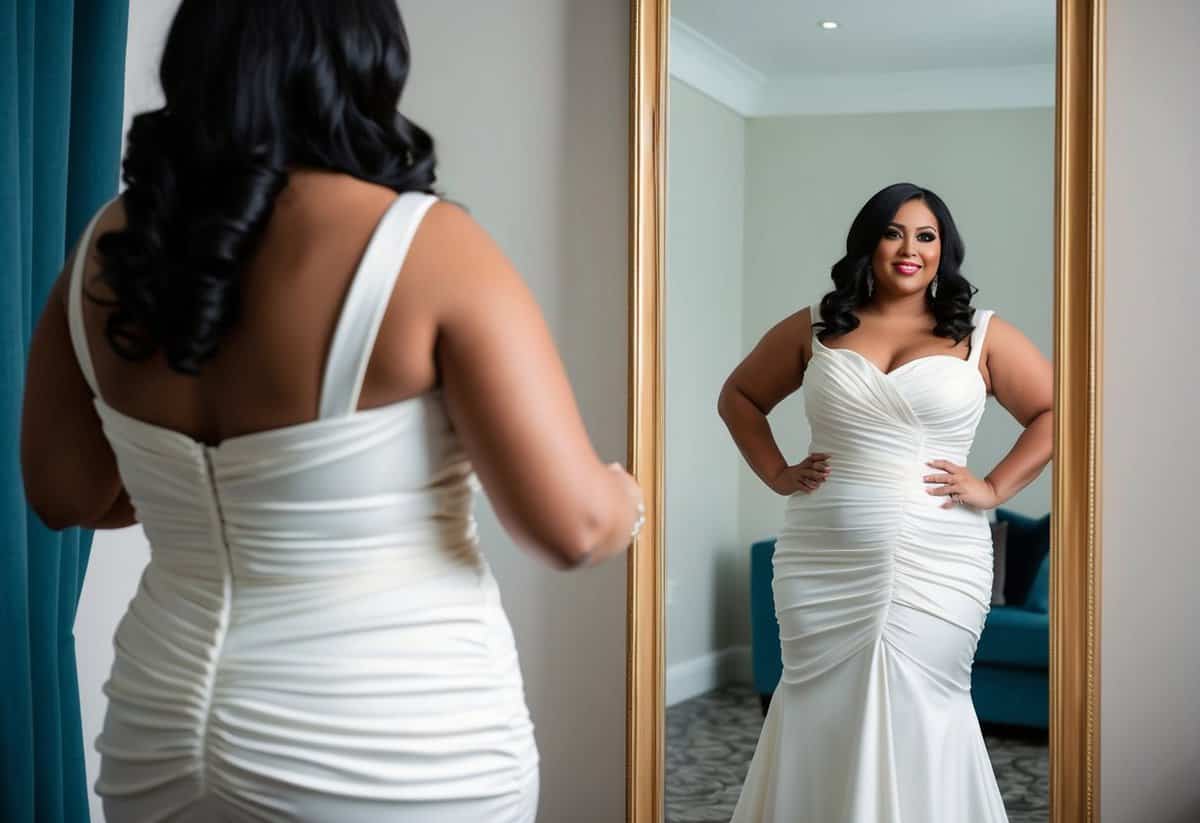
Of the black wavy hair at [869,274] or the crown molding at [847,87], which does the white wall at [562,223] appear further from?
the black wavy hair at [869,274]

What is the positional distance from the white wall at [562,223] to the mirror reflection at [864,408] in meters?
0.18

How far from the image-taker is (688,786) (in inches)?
107

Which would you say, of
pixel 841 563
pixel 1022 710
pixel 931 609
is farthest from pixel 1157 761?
pixel 841 563

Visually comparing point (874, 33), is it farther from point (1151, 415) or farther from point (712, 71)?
point (1151, 415)

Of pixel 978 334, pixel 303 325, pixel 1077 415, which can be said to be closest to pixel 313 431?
pixel 303 325

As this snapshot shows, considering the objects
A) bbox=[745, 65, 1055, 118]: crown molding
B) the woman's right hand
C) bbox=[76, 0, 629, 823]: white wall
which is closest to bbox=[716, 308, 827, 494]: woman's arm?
the woman's right hand

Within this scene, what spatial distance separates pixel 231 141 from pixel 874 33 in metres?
1.73

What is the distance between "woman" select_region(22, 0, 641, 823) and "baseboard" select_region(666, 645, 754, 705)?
1.43m

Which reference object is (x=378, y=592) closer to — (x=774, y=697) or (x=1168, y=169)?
(x=774, y=697)

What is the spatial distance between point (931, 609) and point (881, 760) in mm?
291

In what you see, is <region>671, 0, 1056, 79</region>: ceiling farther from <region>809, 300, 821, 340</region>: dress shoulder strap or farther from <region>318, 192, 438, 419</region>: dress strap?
<region>318, 192, 438, 419</region>: dress strap

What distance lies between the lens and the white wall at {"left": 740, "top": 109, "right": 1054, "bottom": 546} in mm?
2379

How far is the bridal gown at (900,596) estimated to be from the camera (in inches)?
92.7

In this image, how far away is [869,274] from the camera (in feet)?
8.04
